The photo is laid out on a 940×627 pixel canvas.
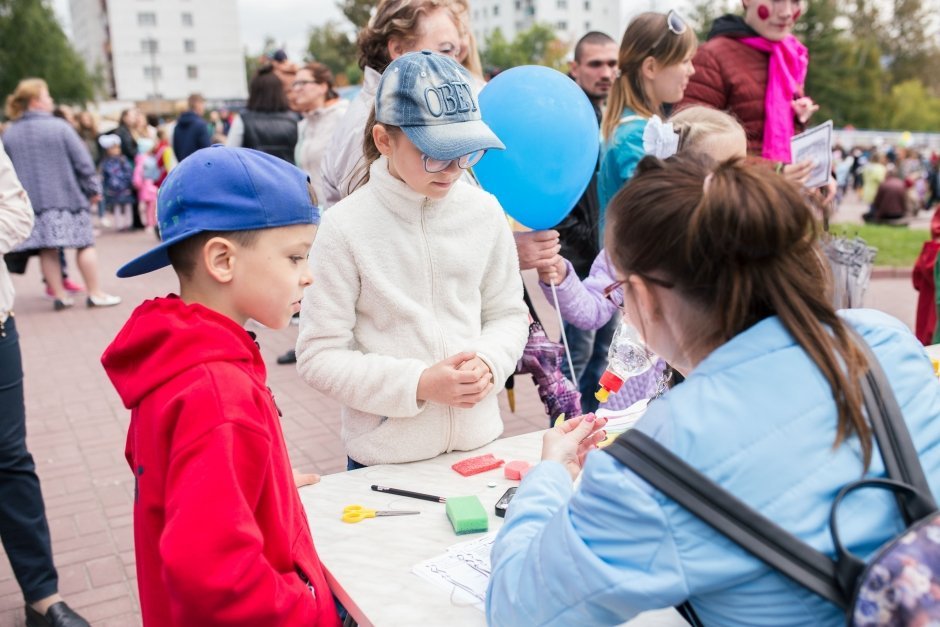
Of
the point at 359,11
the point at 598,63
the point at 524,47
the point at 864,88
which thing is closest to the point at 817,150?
the point at 598,63

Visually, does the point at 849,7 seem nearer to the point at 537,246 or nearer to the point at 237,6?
the point at 237,6

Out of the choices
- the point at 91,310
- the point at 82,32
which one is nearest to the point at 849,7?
the point at 91,310

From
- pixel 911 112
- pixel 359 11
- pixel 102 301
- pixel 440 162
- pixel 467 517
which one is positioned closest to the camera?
pixel 467 517

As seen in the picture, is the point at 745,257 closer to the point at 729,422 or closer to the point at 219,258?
the point at 729,422

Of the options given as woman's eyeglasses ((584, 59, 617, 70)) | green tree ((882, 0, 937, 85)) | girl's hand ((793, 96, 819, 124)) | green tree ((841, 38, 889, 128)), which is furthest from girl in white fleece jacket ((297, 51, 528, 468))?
green tree ((882, 0, 937, 85))

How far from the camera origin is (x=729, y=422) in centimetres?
103

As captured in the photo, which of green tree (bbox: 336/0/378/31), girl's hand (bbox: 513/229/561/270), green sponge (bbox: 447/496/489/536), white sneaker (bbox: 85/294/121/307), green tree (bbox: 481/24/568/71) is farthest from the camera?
green tree (bbox: 481/24/568/71)

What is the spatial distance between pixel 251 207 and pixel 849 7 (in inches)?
2625

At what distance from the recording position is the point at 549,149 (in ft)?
8.72

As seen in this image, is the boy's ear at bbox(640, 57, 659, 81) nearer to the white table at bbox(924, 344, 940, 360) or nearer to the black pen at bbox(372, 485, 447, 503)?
the white table at bbox(924, 344, 940, 360)

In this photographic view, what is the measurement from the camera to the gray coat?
6.76m

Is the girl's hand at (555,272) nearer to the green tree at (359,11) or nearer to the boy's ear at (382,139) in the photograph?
the boy's ear at (382,139)

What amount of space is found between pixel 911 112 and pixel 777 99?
6377cm

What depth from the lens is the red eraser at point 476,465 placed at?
1968 millimetres
